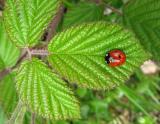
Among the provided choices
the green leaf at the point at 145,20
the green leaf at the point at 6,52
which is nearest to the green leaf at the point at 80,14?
the green leaf at the point at 145,20

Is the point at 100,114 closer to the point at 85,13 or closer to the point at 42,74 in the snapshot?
the point at 85,13

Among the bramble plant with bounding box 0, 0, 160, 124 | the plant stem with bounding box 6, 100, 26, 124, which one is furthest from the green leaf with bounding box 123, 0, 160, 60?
the plant stem with bounding box 6, 100, 26, 124

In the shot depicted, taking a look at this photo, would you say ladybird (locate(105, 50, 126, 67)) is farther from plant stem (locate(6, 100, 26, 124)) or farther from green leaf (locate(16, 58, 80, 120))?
plant stem (locate(6, 100, 26, 124))

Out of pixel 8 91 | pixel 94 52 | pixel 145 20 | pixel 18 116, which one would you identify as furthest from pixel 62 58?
pixel 145 20

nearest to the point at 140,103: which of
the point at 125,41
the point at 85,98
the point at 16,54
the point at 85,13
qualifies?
the point at 85,98

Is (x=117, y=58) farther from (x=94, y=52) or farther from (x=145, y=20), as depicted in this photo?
(x=145, y=20)
